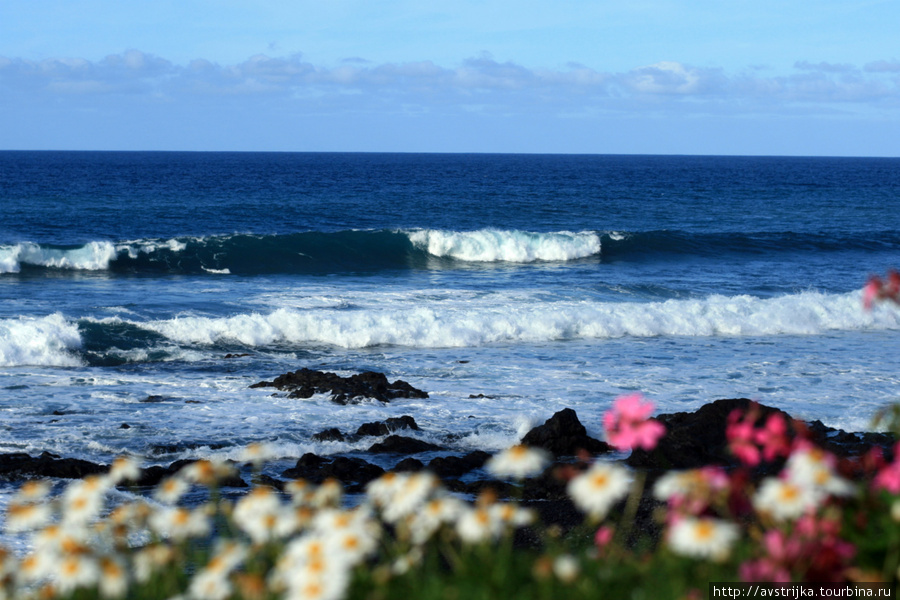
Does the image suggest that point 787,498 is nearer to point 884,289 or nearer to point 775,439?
point 775,439

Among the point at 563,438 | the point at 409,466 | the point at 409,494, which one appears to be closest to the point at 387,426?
the point at 409,466

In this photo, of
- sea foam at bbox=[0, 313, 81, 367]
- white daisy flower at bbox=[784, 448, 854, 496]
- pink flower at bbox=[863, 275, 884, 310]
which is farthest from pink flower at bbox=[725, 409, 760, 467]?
sea foam at bbox=[0, 313, 81, 367]

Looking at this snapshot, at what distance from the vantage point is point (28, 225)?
3347 centimetres

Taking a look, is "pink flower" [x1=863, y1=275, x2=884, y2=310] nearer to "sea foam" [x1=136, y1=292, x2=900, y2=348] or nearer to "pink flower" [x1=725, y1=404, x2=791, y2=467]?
"pink flower" [x1=725, y1=404, x2=791, y2=467]

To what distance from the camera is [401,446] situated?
30.1 feet

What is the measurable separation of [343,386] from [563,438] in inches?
138

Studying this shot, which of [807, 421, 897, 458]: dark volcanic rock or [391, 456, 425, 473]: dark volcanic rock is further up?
[807, 421, 897, 458]: dark volcanic rock

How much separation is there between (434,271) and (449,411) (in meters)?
15.9

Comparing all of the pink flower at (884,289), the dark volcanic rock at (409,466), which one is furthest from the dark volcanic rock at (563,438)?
the pink flower at (884,289)

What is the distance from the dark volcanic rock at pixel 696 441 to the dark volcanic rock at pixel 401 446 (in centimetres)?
206

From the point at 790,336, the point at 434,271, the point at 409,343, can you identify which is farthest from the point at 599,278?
the point at 409,343

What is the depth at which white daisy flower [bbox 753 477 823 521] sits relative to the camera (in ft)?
7.47

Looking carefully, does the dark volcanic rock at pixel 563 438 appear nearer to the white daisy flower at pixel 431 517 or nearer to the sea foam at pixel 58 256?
the white daisy flower at pixel 431 517

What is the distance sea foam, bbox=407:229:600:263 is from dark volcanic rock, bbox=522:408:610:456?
2014 centimetres
